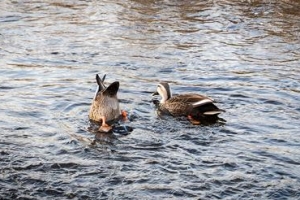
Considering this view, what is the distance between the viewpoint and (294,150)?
878 centimetres

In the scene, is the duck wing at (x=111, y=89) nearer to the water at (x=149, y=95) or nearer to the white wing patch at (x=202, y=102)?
the water at (x=149, y=95)

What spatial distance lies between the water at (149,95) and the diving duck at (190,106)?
0.78 ft

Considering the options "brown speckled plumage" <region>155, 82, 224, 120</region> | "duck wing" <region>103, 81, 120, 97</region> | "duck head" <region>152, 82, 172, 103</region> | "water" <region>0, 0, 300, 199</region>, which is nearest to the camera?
"water" <region>0, 0, 300, 199</region>

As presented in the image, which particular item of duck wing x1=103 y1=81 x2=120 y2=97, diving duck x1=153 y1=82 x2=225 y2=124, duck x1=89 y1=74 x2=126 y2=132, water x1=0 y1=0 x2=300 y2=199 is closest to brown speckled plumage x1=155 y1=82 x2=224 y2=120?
diving duck x1=153 y1=82 x2=225 y2=124

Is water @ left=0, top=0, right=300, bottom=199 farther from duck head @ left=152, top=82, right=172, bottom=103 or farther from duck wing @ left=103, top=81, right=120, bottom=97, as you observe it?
duck wing @ left=103, top=81, right=120, bottom=97

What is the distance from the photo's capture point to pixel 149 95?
11578mm

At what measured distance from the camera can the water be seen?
25.2 ft

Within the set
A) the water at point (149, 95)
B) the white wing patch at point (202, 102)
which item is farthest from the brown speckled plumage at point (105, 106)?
the white wing patch at point (202, 102)

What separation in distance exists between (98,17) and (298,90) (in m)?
7.22

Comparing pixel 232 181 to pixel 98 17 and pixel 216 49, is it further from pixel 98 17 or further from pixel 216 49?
pixel 98 17

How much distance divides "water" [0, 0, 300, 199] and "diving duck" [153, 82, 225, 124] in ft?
0.78

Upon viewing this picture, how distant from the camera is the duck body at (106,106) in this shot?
10148mm

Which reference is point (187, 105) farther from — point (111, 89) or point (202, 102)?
point (111, 89)

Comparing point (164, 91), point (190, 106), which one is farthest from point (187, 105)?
point (164, 91)
